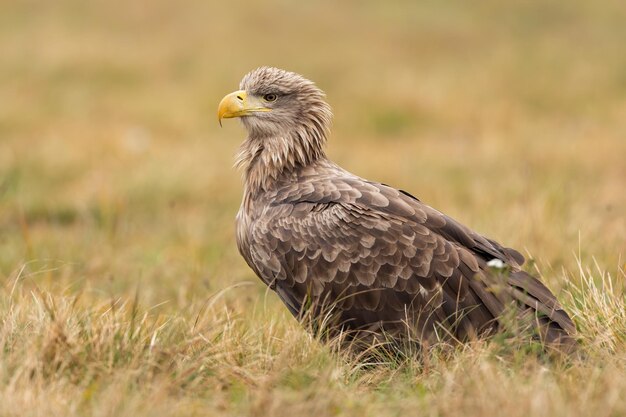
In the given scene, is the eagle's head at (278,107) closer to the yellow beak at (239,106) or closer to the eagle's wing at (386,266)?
→ the yellow beak at (239,106)

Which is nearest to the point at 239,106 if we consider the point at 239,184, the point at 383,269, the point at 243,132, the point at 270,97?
the point at 270,97

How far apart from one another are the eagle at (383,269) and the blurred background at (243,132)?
0.77 metres

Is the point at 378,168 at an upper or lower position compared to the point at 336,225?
Result: lower

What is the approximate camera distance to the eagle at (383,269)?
16.7 ft

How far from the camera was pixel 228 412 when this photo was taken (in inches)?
153

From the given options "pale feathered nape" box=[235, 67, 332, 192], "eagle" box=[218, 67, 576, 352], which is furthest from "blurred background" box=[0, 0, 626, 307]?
"pale feathered nape" box=[235, 67, 332, 192]

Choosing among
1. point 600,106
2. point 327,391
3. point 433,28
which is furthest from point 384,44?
point 327,391

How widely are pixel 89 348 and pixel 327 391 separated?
3.39ft

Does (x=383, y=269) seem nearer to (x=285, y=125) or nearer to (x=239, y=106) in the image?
(x=285, y=125)

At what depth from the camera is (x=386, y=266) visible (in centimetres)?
520

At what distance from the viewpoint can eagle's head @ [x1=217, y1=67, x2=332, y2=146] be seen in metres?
6.09

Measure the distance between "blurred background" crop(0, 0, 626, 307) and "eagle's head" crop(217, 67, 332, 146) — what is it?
124cm

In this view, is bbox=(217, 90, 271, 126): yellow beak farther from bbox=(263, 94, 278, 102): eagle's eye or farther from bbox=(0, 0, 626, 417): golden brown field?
bbox=(0, 0, 626, 417): golden brown field

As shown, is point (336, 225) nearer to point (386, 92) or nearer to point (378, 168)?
point (378, 168)
